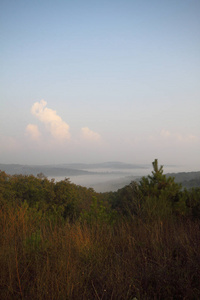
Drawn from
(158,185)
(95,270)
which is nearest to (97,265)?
(95,270)

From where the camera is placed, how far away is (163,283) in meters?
2.43

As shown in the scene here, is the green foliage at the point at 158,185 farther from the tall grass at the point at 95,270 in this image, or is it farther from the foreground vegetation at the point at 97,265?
the tall grass at the point at 95,270

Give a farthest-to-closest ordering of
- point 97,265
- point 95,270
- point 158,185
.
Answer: point 158,185, point 97,265, point 95,270

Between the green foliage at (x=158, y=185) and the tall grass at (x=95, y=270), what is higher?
the green foliage at (x=158, y=185)

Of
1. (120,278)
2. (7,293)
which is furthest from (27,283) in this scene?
(120,278)

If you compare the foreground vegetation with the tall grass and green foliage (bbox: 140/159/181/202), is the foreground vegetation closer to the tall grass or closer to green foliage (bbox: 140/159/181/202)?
the tall grass

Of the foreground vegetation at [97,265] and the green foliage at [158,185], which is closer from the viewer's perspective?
the foreground vegetation at [97,265]

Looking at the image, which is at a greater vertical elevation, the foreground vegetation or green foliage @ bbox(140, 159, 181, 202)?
green foliage @ bbox(140, 159, 181, 202)

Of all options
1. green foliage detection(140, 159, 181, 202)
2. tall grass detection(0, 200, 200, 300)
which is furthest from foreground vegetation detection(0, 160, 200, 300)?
green foliage detection(140, 159, 181, 202)

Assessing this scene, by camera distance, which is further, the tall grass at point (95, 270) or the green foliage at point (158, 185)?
the green foliage at point (158, 185)

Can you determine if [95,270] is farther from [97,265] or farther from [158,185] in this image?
[158,185]

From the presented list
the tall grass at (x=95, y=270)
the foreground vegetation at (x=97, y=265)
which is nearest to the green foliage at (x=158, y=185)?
the foreground vegetation at (x=97, y=265)

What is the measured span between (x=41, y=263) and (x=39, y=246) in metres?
0.30

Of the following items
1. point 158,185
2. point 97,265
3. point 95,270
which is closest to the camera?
point 95,270
